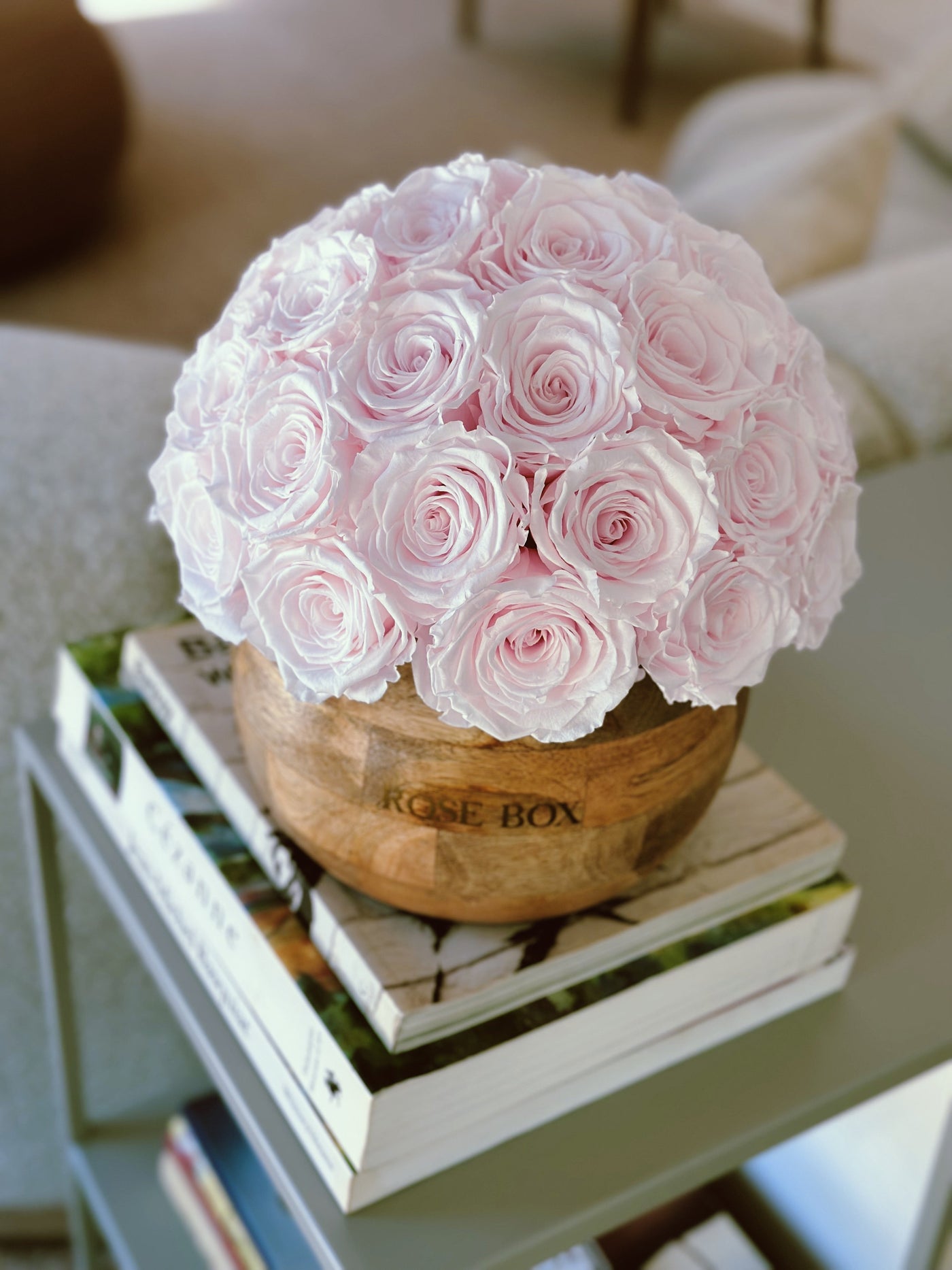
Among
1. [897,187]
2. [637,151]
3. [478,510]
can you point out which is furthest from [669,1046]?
[637,151]

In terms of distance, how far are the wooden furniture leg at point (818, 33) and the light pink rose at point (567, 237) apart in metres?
3.51

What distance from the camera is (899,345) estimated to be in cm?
96

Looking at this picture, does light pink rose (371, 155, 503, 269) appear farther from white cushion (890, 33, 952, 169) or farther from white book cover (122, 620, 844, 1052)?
white cushion (890, 33, 952, 169)

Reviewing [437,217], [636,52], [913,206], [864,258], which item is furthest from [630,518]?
[636,52]

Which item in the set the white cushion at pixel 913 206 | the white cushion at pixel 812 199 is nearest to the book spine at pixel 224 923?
the white cushion at pixel 812 199

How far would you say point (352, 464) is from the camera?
0.40 meters

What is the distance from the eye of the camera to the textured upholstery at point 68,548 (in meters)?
0.72

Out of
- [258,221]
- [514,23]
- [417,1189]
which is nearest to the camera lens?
[417,1189]

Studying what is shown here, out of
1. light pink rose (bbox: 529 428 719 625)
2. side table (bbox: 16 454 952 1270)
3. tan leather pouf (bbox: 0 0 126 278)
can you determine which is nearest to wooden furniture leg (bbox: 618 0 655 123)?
tan leather pouf (bbox: 0 0 126 278)

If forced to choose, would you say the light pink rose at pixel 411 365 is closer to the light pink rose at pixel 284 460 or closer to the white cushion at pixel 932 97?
the light pink rose at pixel 284 460

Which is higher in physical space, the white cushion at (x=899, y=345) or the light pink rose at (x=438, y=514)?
the light pink rose at (x=438, y=514)

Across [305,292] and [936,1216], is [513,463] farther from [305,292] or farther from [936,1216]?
[936,1216]

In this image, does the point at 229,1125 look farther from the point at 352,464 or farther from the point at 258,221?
the point at 258,221

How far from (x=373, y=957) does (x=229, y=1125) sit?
0.51 m
